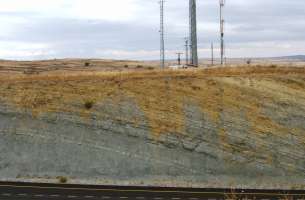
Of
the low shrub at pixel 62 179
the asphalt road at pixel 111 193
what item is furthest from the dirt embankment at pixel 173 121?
the asphalt road at pixel 111 193

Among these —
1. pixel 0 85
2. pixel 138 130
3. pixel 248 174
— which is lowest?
pixel 248 174

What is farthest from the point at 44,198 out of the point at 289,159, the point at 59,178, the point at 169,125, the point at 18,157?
the point at 289,159

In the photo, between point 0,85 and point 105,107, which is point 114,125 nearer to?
point 105,107

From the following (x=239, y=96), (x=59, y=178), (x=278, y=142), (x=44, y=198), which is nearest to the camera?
(x=44, y=198)

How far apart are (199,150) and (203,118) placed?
3.51 m

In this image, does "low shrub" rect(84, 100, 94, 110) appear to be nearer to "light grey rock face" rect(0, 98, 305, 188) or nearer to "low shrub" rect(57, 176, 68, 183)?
"light grey rock face" rect(0, 98, 305, 188)

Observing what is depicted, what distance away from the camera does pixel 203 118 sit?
166 feet

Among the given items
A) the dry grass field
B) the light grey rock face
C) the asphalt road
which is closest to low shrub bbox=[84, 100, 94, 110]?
the dry grass field

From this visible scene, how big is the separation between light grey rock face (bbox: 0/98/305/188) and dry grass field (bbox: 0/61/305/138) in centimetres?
86

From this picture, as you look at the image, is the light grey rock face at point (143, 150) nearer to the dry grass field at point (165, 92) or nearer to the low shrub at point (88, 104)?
the low shrub at point (88, 104)

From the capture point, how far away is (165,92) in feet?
175

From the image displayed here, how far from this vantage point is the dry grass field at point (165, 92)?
51.0 metres

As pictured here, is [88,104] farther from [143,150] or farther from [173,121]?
[173,121]

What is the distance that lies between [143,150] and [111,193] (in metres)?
11.8
